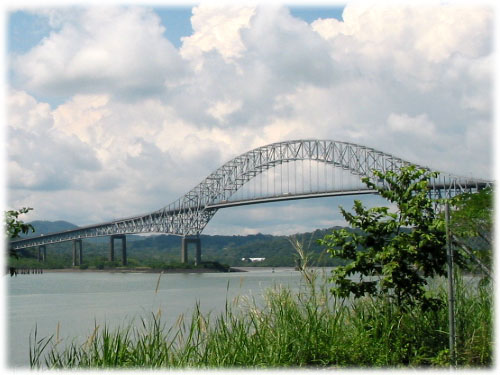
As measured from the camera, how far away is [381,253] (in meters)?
7.08

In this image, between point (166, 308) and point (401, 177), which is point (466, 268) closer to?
point (401, 177)

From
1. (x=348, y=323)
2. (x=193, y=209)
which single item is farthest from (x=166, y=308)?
(x=193, y=209)

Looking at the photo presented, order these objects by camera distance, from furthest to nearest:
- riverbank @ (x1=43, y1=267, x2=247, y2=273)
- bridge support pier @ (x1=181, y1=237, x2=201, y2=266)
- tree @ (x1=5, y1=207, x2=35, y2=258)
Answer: bridge support pier @ (x1=181, y1=237, x2=201, y2=266) → riverbank @ (x1=43, y1=267, x2=247, y2=273) → tree @ (x1=5, y1=207, x2=35, y2=258)

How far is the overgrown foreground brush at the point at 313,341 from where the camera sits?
637 cm

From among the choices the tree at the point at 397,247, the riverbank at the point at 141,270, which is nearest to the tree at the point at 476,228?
the tree at the point at 397,247

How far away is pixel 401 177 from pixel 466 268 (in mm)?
1297

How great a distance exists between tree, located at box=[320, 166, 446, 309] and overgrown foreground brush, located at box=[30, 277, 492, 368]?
0.25 meters

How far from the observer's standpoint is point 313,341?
6578mm

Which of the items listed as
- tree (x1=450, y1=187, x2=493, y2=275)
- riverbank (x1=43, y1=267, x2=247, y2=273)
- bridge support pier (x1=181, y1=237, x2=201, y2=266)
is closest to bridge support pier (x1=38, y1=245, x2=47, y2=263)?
riverbank (x1=43, y1=267, x2=247, y2=273)

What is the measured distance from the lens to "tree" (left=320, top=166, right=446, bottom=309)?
7.07 metres

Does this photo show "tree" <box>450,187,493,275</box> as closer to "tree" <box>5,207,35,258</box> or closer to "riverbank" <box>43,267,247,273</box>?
"tree" <box>5,207,35,258</box>

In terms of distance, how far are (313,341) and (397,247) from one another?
4.80 feet

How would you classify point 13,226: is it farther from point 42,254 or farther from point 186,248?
point 42,254

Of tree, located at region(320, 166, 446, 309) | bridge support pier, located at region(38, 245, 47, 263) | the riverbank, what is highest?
tree, located at region(320, 166, 446, 309)
